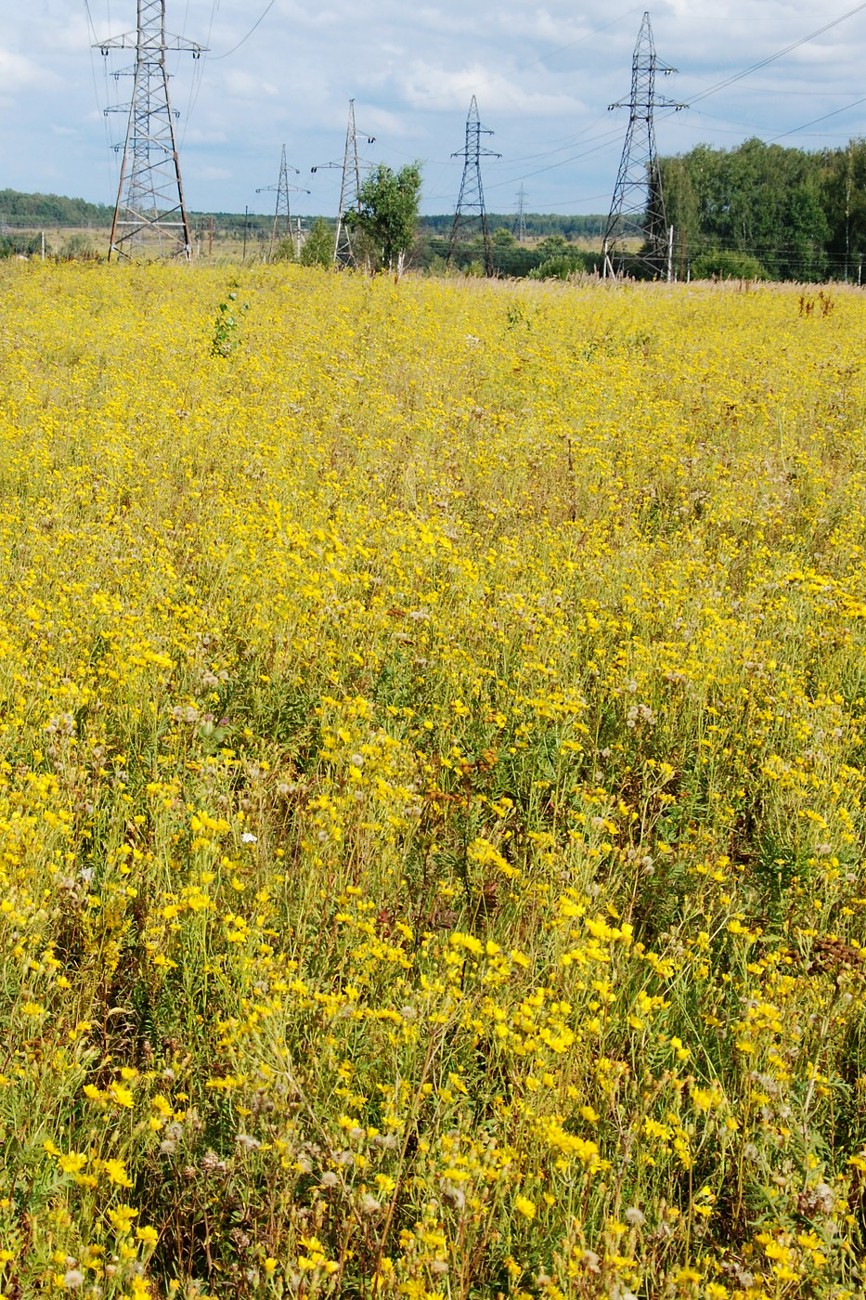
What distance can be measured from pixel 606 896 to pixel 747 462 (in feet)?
17.7

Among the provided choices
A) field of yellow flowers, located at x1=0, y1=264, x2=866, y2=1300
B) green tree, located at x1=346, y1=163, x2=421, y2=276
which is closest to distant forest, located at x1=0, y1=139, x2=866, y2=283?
green tree, located at x1=346, y1=163, x2=421, y2=276

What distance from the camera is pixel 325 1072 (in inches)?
92.6

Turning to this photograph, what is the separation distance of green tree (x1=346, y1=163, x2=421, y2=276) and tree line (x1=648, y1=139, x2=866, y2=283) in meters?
26.8

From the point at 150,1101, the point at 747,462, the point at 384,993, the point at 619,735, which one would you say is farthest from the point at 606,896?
the point at 747,462

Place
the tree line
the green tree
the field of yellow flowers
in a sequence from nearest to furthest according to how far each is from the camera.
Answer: the field of yellow flowers → the green tree → the tree line

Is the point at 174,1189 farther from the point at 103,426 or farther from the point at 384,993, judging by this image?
the point at 103,426

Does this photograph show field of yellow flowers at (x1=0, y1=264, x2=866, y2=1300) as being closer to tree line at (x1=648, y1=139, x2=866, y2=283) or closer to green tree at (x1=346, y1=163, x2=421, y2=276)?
green tree at (x1=346, y1=163, x2=421, y2=276)

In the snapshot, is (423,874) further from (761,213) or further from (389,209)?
(761,213)

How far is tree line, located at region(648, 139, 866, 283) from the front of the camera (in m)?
58.8

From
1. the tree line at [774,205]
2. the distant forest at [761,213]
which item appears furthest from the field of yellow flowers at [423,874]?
the tree line at [774,205]

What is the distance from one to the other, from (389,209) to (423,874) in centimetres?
2887

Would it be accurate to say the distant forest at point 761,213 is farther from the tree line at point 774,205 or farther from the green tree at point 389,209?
the green tree at point 389,209

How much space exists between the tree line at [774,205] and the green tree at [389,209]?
88.0ft

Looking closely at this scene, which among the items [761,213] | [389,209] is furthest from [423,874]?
[761,213]
